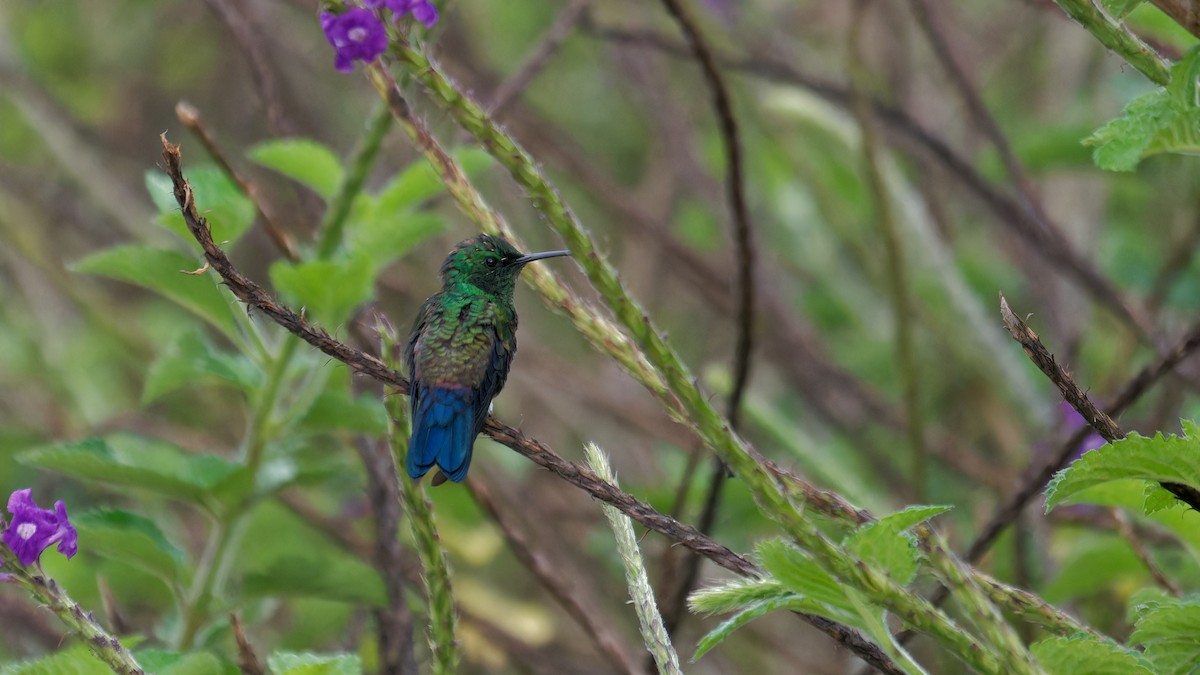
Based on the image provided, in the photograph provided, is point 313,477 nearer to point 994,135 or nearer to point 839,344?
point 994,135

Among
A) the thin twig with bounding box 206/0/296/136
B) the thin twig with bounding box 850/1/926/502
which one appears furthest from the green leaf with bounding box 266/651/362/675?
the thin twig with bounding box 850/1/926/502

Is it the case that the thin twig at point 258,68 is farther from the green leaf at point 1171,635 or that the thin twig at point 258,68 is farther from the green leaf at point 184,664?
the green leaf at point 1171,635

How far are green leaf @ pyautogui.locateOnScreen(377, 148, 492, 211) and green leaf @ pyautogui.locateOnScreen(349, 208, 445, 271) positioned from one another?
26 millimetres

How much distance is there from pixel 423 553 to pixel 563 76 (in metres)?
4.12

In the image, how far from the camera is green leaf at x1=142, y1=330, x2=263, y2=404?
1.78m

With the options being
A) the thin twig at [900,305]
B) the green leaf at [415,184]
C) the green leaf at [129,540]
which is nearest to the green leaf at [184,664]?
the green leaf at [129,540]

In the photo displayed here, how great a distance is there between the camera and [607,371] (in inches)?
177

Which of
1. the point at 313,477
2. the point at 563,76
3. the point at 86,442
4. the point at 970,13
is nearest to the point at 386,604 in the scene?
the point at 313,477

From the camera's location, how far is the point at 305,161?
1.80 meters

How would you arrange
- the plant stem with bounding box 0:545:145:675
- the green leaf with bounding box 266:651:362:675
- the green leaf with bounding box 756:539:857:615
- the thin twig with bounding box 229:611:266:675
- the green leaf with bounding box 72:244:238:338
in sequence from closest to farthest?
the green leaf with bounding box 756:539:857:615 < the plant stem with bounding box 0:545:145:675 < the green leaf with bounding box 266:651:362:675 < the thin twig with bounding box 229:611:266:675 < the green leaf with bounding box 72:244:238:338

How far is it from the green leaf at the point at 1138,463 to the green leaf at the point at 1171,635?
11cm

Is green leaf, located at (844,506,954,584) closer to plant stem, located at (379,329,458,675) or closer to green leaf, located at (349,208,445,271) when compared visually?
plant stem, located at (379,329,458,675)

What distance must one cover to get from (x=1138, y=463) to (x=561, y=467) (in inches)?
19.7

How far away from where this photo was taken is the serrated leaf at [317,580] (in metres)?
1.79
